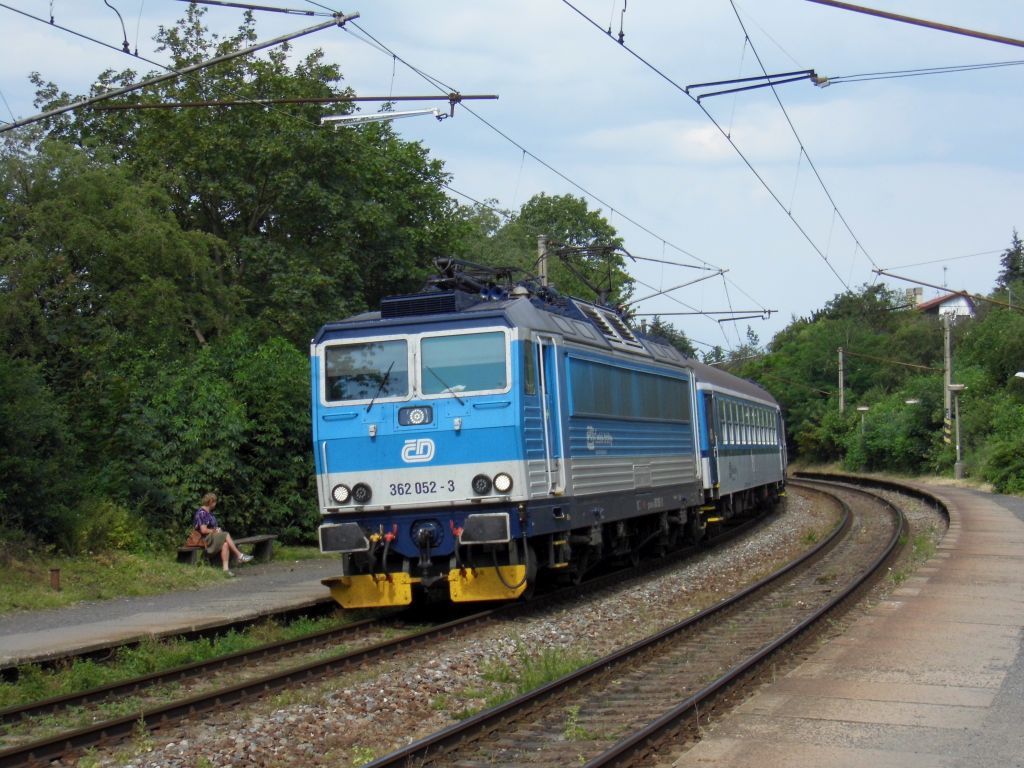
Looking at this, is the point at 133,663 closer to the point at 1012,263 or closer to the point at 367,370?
the point at 367,370

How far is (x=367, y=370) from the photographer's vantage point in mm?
12930

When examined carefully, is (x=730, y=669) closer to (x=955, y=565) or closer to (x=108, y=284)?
(x=955, y=565)

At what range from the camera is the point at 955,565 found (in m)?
17.0

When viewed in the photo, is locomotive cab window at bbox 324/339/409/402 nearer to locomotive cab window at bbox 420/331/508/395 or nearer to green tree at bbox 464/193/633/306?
locomotive cab window at bbox 420/331/508/395

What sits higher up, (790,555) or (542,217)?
(542,217)

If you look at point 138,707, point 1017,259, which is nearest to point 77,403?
point 138,707

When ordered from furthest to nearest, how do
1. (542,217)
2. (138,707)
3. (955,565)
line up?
(542,217) < (955,565) < (138,707)

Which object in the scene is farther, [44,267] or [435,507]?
[44,267]

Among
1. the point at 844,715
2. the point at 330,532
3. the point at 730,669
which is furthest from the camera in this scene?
the point at 330,532

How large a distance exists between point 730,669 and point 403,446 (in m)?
4.31

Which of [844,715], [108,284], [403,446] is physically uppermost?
[108,284]

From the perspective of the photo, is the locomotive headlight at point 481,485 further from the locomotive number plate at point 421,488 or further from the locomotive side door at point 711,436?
the locomotive side door at point 711,436

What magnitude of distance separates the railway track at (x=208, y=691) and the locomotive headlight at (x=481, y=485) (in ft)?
4.38

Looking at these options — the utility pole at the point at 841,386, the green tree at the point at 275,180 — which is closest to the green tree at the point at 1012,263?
the utility pole at the point at 841,386
